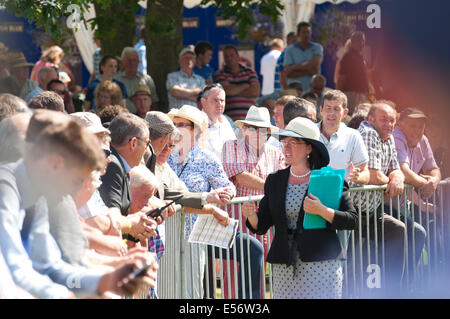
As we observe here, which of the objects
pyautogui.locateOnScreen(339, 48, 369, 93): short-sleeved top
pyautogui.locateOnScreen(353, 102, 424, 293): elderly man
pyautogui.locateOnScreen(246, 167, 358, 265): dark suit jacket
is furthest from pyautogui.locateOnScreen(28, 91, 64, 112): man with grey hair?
pyautogui.locateOnScreen(339, 48, 369, 93): short-sleeved top

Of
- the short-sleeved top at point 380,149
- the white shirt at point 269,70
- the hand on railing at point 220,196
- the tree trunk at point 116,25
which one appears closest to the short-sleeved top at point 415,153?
the short-sleeved top at point 380,149

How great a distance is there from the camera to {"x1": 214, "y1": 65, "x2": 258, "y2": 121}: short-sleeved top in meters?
10.8

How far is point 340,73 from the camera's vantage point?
1138 cm

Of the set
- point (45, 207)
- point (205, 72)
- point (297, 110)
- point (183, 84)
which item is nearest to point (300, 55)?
point (205, 72)

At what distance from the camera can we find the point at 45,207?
3045mm

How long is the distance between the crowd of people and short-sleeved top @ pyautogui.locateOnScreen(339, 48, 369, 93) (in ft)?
5.71

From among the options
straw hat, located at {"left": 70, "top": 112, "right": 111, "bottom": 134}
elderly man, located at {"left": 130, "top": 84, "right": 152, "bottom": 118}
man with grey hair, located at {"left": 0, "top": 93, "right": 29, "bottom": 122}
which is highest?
man with grey hair, located at {"left": 0, "top": 93, "right": 29, "bottom": 122}

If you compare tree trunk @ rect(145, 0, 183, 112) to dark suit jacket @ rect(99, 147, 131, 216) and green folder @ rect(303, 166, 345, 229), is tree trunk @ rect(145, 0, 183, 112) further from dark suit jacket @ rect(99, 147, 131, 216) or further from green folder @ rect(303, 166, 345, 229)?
dark suit jacket @ rect(99, 147, 131, 216)

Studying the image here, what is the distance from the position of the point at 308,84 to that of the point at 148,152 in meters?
7.33

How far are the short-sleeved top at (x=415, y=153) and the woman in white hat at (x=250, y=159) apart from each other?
131 cm

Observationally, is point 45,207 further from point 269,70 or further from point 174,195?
point 269,70
